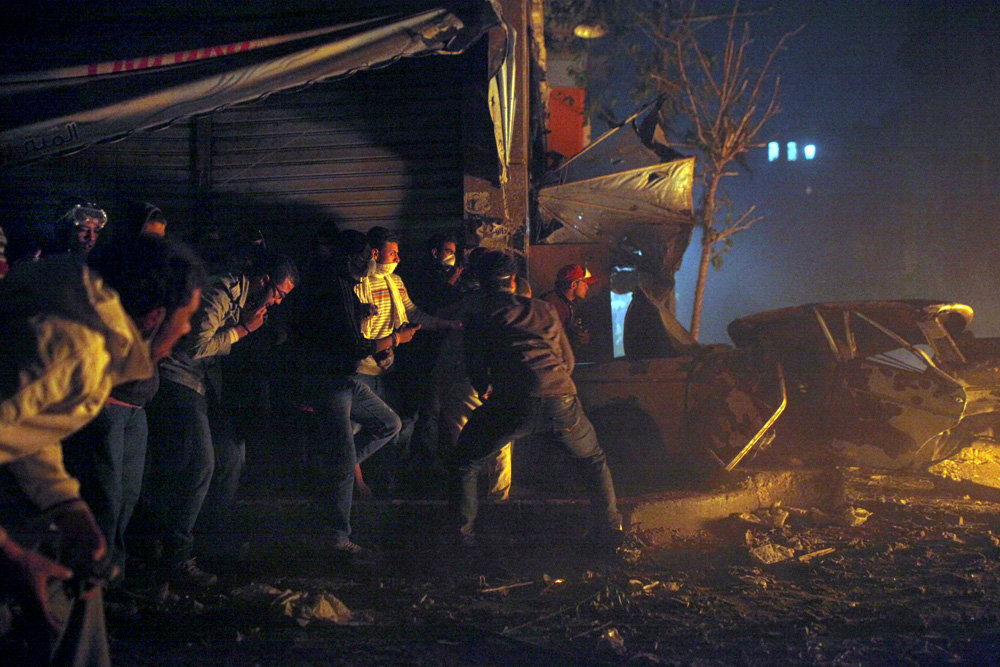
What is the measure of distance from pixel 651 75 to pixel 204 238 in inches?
399

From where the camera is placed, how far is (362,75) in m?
5.92

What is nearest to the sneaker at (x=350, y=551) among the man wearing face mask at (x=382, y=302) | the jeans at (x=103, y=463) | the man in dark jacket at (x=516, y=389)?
the man in dark jacket at (x=516, y=389)

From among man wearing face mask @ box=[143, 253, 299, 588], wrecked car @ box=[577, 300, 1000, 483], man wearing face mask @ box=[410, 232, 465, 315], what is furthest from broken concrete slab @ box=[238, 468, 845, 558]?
man wearing face mask @ box=[410, 232, 465, 315]

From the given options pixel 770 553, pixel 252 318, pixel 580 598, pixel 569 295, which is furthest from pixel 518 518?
pixel 252 318

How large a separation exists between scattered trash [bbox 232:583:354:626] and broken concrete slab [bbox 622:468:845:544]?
2.33 meters

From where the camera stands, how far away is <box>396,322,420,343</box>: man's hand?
4826 mm

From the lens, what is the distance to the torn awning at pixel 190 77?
3613 mm

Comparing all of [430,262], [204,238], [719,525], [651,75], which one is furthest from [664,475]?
[651,75]

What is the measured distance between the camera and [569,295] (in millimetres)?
6195

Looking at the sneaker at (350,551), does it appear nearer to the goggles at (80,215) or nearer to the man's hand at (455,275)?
the man's hand at (455,275)

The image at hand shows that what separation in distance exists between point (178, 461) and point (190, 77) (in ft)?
Result: 7.13

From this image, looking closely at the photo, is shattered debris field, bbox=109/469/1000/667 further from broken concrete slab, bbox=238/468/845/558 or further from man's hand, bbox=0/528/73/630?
man's hand, bbox=0/528/73/630

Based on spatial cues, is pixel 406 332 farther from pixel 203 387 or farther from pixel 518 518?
pixel 518 518

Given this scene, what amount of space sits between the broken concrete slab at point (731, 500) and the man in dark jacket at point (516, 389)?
1.93 ft
